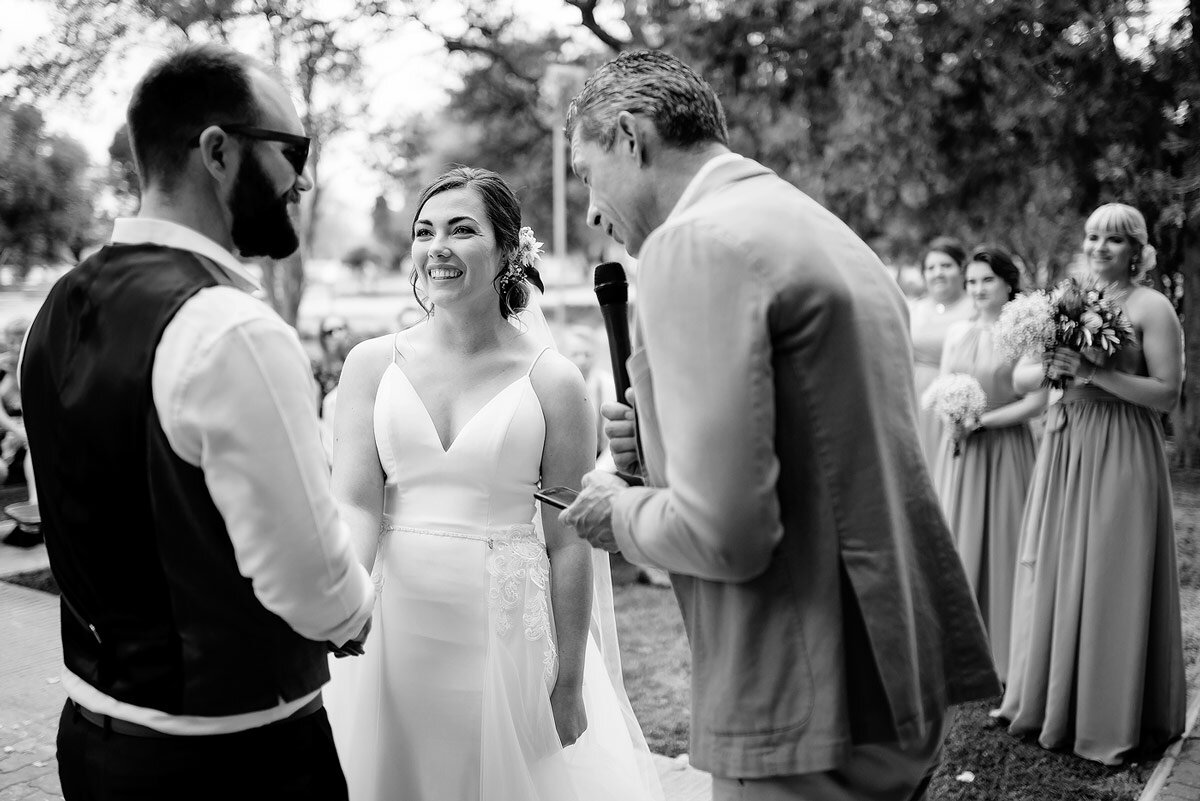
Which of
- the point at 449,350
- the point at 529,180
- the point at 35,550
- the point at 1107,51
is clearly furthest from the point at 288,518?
the point at 529,180

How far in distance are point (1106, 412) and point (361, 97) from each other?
11.8 meters

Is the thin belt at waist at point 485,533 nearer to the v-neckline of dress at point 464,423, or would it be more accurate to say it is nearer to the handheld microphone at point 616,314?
the v-neckline of dress at point 464,423

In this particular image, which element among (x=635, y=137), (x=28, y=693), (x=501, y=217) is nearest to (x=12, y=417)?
(x=28, y=693)

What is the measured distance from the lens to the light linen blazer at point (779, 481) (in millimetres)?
1798

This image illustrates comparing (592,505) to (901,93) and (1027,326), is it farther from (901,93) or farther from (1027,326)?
(901,93)

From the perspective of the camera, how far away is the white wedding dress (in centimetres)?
295

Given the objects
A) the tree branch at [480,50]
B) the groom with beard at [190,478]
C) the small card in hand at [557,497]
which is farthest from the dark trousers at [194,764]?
the tree branch at [480,50]

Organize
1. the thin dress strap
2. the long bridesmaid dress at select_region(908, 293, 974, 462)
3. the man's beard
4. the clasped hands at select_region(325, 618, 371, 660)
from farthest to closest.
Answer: the long bridesmaid dress at select_region(908, 293, 974, 462) → the thin dress strap → the clasped hands at select_region(325, 618, 371, 660) → the man's beard

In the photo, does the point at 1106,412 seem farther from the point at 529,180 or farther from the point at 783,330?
the point at 529,180

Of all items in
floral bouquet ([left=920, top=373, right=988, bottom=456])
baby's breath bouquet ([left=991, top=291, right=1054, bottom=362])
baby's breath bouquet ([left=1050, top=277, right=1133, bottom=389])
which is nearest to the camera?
baby's breath bouquet ([left=1050, top=277, right=1133, bottom=389])

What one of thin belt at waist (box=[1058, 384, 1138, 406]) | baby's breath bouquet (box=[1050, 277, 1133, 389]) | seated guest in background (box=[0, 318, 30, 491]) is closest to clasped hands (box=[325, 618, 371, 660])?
baby's breath bouquet (box=[1050, 277, 1133, 389])

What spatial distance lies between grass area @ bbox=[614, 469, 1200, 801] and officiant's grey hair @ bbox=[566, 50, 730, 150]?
3644 mm

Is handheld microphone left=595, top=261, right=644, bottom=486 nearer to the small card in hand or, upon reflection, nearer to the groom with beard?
the small card in hand
